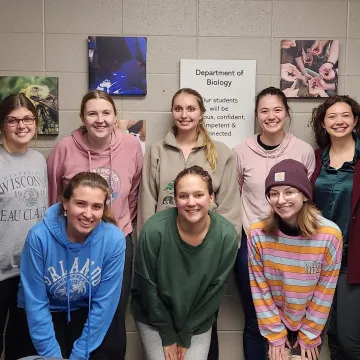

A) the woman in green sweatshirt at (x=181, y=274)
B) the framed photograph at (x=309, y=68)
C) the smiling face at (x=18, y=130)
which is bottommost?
the woman in green sweatshirt at (x=181, y=274)

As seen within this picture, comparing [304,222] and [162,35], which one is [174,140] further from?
[304,222]

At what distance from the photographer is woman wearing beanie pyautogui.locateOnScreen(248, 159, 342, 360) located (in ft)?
6.45

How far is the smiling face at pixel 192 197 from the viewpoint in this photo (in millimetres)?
Result: 1954

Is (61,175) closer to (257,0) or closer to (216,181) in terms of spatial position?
(216,181)

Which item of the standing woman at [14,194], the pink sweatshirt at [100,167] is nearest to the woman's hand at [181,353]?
the pink sweatshirt at [100,167]

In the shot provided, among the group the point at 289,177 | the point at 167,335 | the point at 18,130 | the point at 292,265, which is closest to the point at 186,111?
the point at 289,177

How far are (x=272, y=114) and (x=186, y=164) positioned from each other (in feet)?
1.72

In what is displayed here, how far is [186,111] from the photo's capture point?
237 centimetres

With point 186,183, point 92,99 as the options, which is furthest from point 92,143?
point 186,183

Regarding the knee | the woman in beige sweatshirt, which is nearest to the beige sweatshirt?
the woman in beige sweatshirt

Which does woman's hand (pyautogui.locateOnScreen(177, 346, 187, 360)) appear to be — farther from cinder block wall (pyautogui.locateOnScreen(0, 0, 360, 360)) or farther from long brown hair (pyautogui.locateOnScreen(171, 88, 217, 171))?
cinder block wall (pyautogui.locateOnScreen(0, 0, 360, 360))

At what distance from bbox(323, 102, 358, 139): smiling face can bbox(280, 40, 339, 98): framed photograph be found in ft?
1.06

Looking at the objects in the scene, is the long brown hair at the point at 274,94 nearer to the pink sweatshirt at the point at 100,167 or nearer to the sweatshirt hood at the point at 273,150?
the sweatshirt hood at the point at 273,150

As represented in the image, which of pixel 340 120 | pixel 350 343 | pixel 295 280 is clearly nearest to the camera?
pixel 295 280
